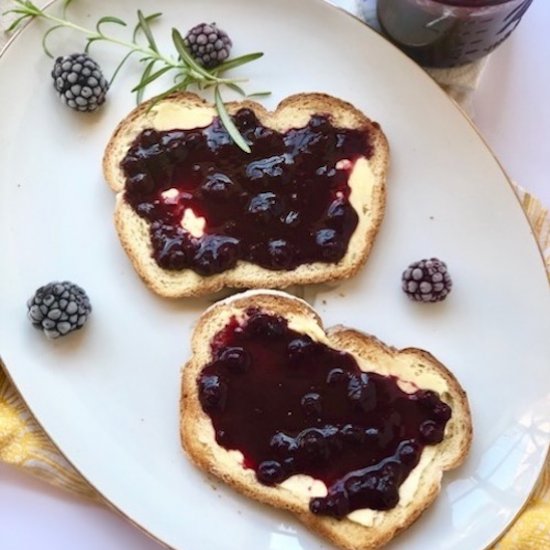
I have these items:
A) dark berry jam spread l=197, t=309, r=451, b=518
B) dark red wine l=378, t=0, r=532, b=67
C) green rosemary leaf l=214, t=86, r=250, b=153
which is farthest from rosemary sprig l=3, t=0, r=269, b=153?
dark berry jam spread l=197, t=309, r=451, b=518

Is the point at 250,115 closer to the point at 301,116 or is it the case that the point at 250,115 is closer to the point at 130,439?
the point at 301,116

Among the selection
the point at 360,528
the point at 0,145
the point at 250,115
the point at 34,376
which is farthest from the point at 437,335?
the point at 0,145

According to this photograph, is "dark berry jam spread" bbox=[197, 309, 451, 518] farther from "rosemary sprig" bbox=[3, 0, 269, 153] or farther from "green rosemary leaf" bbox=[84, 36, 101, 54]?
"green rosemary leaf" bbox=[84, 36, 101, 54]

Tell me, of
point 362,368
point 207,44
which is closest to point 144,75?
point 207,44

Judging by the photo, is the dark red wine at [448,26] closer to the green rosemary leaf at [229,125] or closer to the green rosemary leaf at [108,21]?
the green rosemary leaf at [229,125]

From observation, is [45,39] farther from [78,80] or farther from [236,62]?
[236,62]

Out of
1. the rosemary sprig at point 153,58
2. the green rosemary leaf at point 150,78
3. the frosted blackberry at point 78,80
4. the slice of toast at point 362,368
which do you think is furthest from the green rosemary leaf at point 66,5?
the slice of toast at point 362,368
